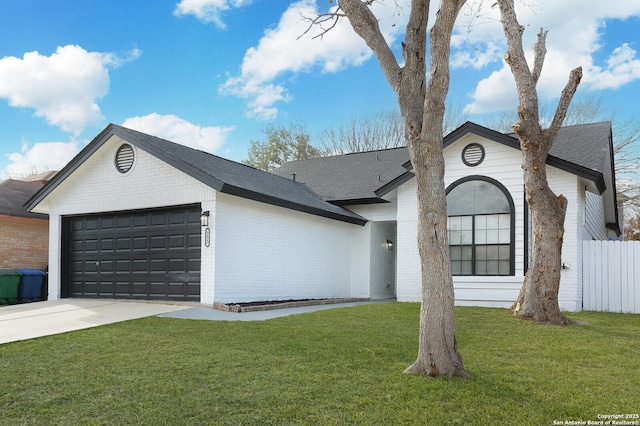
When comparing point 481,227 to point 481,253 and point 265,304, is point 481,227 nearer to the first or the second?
point 481,253

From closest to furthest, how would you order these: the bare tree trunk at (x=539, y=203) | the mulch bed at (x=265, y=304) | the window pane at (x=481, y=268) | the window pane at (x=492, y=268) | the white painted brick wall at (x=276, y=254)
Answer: the bare tree trunk at (x=539, y=203) → the mulch bed at (x=265, y=304) → the white painted brick wall at (x=276, y=254) → the window pane at (x=492, y=268) → the window pane at (x=481, y=268)

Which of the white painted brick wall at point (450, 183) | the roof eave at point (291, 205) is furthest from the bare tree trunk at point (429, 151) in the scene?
the white painted brick wall at point (450, 183)

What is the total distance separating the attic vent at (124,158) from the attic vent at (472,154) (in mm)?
8140

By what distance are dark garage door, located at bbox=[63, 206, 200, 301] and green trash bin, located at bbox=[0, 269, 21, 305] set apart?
1.56 m

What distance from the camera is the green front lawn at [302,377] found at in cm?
421

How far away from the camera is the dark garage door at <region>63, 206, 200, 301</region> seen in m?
11.5

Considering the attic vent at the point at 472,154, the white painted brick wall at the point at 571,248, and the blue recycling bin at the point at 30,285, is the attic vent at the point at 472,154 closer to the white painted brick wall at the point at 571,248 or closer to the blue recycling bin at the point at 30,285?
the white painted brick wall at the point at 571,248

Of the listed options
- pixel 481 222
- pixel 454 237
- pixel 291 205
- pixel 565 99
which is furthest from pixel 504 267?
pixel 291 205

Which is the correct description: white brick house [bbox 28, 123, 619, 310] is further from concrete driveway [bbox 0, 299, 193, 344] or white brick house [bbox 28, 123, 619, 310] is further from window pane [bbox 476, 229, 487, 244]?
concrete driveway [bbox 0, 299, 193, 344]

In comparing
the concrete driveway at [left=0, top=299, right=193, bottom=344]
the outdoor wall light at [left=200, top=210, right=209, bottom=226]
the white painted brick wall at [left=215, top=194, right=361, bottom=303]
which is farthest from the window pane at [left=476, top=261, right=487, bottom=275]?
the concrete driveway at [left=0, top=299, right=193, bottom=344]

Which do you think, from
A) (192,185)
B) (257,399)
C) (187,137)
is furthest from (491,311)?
(187,137)

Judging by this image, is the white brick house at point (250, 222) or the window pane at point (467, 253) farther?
the window pane at point (467, 253)

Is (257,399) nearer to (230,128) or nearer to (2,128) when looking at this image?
(230,128)

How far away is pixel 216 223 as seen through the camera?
10.9 m
